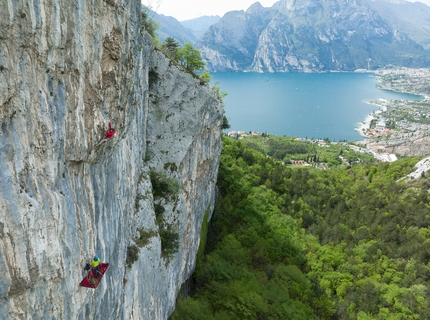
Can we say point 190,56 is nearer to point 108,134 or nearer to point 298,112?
point 108,134

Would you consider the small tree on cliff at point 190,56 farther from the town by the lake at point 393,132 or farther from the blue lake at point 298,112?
the blue lake at point 298,112

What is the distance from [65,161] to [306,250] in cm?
2782

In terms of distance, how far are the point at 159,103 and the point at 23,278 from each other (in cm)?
1346

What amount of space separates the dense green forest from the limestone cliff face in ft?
35.0

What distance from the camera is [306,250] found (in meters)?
30.4

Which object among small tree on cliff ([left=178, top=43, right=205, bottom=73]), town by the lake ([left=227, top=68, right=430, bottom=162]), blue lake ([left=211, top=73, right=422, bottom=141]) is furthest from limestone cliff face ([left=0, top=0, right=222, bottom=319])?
blue lake ([left=211, top=73, right=422, bottom=141])

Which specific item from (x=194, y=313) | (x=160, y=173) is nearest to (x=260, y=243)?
(x=194, y=313)

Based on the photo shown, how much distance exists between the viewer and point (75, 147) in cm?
783

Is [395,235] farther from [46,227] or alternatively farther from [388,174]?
[46,227]

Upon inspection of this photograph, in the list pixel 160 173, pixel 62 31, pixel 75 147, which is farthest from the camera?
pixel 160 173

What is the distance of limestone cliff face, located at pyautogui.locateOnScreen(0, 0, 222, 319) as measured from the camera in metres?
6.24

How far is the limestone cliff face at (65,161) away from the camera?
6.24m

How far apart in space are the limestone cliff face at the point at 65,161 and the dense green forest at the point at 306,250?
10683 millimetres

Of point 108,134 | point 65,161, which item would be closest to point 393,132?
point 108,134
